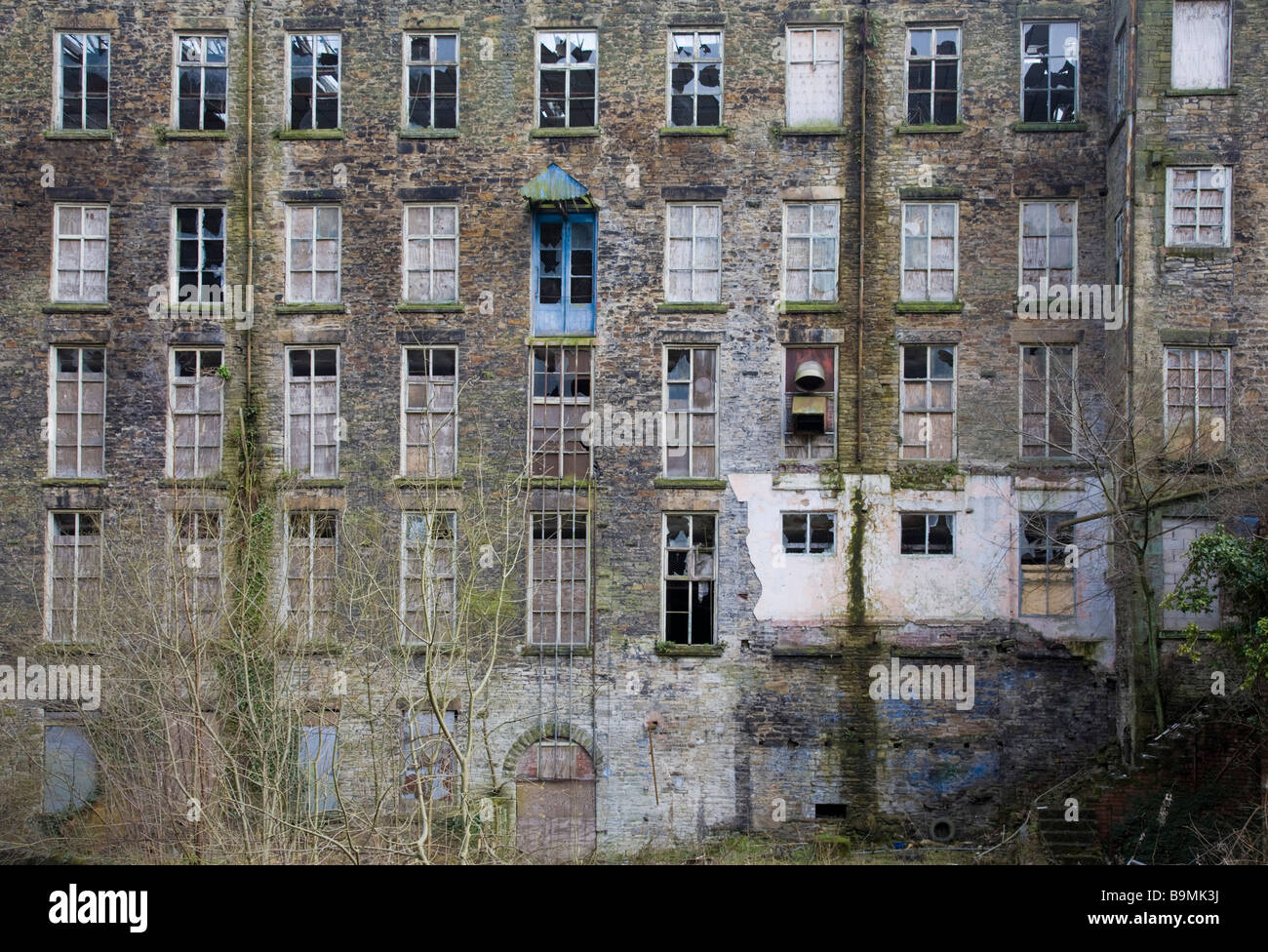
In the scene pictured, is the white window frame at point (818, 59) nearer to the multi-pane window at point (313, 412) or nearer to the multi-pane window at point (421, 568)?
the multi-pane window at point (313, 412)

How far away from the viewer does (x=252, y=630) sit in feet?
61.3

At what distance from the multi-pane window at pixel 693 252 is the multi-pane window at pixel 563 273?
4.53 feet

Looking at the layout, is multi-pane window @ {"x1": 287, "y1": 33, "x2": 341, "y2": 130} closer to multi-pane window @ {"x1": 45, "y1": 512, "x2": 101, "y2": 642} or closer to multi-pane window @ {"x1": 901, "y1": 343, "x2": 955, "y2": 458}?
multi-pane window @ {"x1": 45, "y1": 512, "x2": 101, "y2": 642}

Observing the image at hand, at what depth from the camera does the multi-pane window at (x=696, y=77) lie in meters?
20.0

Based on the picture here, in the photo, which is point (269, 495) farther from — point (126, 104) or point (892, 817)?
point (892, 817)

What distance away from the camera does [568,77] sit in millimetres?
20125

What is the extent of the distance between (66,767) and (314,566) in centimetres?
524

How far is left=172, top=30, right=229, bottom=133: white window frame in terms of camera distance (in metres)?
20.5

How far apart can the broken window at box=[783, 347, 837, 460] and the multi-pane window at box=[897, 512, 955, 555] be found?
70.7 inches

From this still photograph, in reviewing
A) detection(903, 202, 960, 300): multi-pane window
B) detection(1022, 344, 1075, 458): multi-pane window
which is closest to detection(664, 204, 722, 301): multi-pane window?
detection(903, 202, 960, 300): multi-pane window

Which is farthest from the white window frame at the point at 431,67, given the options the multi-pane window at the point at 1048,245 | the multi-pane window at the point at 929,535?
the multi-pane window at the point at 929,535

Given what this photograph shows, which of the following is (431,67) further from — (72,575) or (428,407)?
(72,575)
